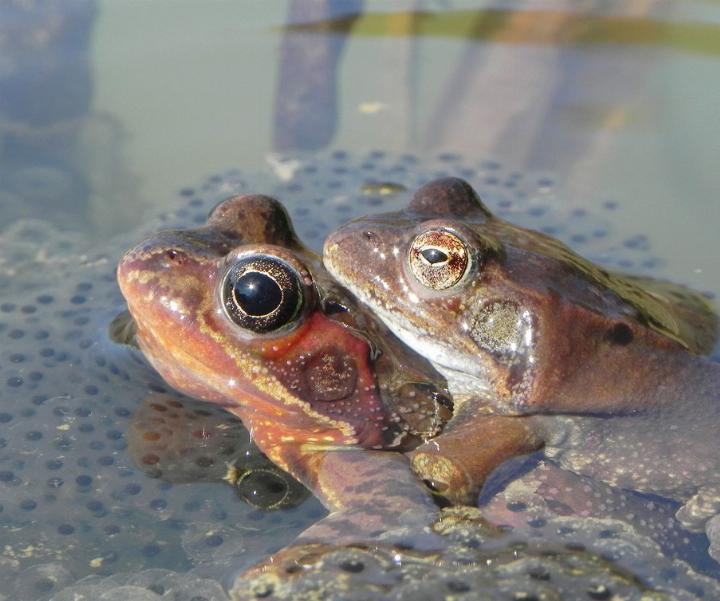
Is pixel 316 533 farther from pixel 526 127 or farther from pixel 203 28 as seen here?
pixel 203 28

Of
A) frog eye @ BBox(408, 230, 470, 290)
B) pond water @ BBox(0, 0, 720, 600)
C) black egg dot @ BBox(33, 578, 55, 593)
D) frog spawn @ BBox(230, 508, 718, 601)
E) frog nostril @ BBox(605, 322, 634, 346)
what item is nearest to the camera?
frog spawn @ BBox(230, 508, 718, 601)

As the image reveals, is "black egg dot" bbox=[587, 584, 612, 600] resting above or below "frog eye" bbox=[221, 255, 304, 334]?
below

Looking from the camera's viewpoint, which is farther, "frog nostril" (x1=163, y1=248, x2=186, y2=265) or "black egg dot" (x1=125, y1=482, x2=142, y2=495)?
"black egg dot" (x1=125, y1=482, x2=142, y2=495)

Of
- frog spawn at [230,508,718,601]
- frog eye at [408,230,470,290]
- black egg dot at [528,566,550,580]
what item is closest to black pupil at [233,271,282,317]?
frog eye at [408,230,470,290]

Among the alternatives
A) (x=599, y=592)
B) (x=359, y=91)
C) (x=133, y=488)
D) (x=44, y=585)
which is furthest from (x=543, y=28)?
(x=44, y=585)

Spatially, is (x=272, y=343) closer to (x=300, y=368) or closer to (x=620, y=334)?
(x=300, y=368)

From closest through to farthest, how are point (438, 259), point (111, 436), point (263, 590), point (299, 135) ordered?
point (263, 590), point (438, 259), point (111, 436), point (299, 135)

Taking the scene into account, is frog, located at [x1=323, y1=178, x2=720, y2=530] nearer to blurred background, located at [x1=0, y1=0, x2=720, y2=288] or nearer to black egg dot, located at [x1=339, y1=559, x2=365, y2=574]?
black egg dot, located at [x1=339, y1=559, x2=365, y2=574]
